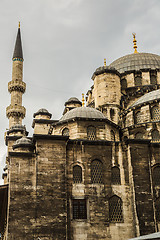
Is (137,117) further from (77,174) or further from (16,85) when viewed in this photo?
Answer: (16,85)

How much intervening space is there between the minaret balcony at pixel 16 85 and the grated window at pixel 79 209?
17.7m

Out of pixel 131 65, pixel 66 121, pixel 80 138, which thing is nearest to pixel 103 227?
pixel 80 138

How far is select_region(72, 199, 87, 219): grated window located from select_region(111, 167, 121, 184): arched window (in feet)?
6.09

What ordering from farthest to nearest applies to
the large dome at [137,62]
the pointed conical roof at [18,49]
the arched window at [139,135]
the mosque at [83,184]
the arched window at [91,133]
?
the pointed conical roof at [18,49], the large dome at [137,62], the arched window at [139,135], the arched window at [91,133], the mosque at [83,184]

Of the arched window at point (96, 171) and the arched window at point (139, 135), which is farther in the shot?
the arched window at point (139, 135)

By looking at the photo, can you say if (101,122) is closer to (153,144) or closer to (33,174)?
(153,144)

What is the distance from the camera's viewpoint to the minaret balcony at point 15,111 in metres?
31.1

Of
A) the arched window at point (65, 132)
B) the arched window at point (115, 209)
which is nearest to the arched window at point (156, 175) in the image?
the arched window at point (115, 209)

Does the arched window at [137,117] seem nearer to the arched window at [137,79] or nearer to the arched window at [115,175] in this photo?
the arched window at [115,175]

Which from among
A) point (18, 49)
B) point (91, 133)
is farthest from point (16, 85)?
point (91, 133)

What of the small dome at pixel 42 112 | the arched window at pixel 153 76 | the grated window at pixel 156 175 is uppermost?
the arched window at pixel 153 76

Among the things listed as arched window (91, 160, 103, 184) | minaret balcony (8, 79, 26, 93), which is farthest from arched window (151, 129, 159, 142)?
minaret balcony (8, 79, 26, 93)

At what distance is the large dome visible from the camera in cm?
2905

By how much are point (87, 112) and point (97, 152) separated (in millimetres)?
3253
